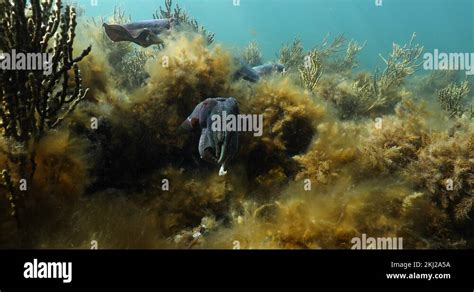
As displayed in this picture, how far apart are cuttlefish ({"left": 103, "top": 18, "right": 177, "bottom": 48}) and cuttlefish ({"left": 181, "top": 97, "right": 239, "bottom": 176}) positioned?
2.35 meters

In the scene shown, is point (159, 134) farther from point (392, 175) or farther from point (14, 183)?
point (392, 175)

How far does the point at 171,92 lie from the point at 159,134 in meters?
0.63

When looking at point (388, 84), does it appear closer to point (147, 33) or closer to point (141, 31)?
point (147, 33)

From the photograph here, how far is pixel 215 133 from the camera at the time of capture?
3.94 m

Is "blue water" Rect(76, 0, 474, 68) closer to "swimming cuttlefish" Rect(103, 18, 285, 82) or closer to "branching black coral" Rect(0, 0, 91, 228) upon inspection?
"swimming cuttlefish" Rect(103, 18, 285, 82)

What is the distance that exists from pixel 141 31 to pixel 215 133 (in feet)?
9.35

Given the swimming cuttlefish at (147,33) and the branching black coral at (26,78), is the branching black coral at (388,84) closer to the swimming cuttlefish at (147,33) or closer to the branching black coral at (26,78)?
the swimming cuttlefish at (147,33)

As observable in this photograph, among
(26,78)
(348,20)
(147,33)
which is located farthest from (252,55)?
(348,20)

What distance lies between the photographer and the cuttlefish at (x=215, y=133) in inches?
155

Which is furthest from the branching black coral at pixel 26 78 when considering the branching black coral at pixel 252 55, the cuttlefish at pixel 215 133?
the branching black coral at pixel 252 55

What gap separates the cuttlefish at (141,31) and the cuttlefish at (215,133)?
2352 mm
